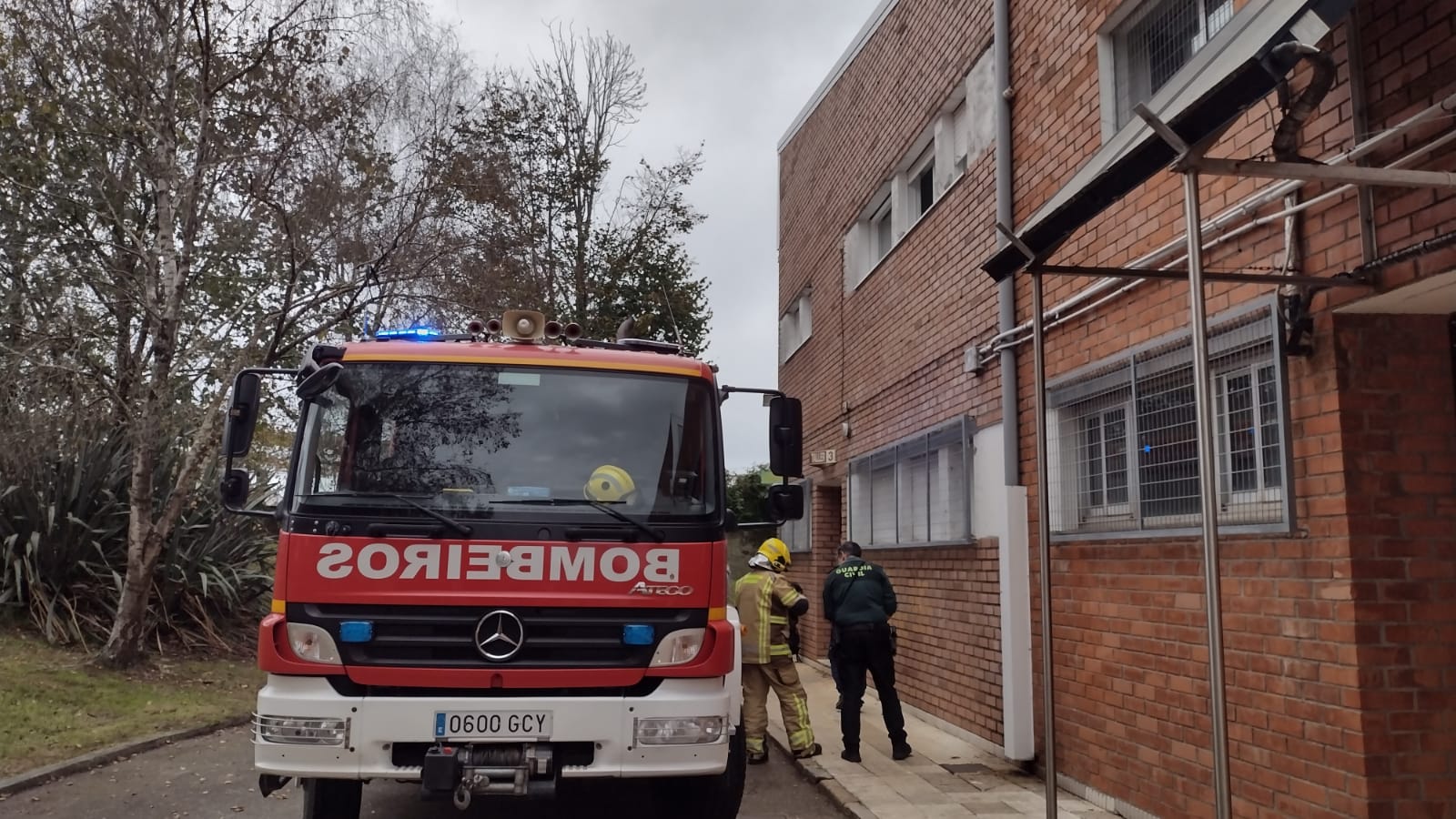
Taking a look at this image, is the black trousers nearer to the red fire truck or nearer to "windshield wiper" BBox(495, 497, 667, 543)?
the red fire truck

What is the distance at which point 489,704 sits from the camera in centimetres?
450

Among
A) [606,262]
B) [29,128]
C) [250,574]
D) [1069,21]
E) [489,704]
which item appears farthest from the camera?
[606,262]

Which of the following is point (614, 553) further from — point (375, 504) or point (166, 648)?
point (166, 648)

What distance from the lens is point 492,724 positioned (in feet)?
14.7

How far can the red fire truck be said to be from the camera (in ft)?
14.7

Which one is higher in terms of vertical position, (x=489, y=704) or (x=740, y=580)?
(x=740, y=580)

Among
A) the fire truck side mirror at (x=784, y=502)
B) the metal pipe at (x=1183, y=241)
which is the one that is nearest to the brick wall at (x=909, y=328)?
the metal pipe at (x=1183, y=241)

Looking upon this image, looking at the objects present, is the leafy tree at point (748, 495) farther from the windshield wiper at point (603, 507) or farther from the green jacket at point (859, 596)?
the windshield wiper at point (603, 507)

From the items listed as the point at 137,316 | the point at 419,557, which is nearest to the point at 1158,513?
→ the point at 419,557

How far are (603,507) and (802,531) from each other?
9674 mm

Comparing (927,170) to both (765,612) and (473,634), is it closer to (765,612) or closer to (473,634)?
(765,612)

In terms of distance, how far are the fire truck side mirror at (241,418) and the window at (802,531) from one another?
868 cm

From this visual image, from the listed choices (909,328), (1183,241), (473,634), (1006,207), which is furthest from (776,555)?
(1183,241)

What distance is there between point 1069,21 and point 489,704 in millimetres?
5264
